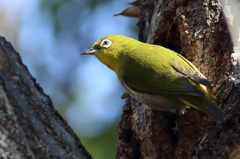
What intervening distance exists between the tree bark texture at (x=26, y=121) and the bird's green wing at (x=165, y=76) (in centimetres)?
142

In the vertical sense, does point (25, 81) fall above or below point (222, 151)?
above

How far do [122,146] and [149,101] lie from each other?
0.67m

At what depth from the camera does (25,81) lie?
7.89ft

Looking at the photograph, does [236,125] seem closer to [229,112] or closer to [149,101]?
[229,112]

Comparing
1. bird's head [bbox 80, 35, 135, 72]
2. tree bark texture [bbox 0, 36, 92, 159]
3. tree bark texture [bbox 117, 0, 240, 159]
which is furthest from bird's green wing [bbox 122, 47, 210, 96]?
tree bark texture [bbox 0, 36, 92, 159]

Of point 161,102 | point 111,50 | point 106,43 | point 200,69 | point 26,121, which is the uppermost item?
point 106,43

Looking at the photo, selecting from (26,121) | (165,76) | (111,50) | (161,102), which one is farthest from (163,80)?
(26,121)

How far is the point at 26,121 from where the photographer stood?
222cm

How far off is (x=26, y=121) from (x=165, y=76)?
194 cm

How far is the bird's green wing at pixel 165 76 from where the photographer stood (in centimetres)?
355

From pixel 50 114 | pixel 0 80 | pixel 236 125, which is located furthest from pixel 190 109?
pixel 0 80

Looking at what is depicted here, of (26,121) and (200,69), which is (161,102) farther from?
(26,121)

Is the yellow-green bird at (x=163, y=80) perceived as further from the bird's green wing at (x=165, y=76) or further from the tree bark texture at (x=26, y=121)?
the tree bark texture at (x=26, y=121)

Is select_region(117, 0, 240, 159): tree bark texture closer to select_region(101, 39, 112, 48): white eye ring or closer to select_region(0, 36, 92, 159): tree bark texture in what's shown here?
select_region(101, 39, 112, 48): white eye ring
